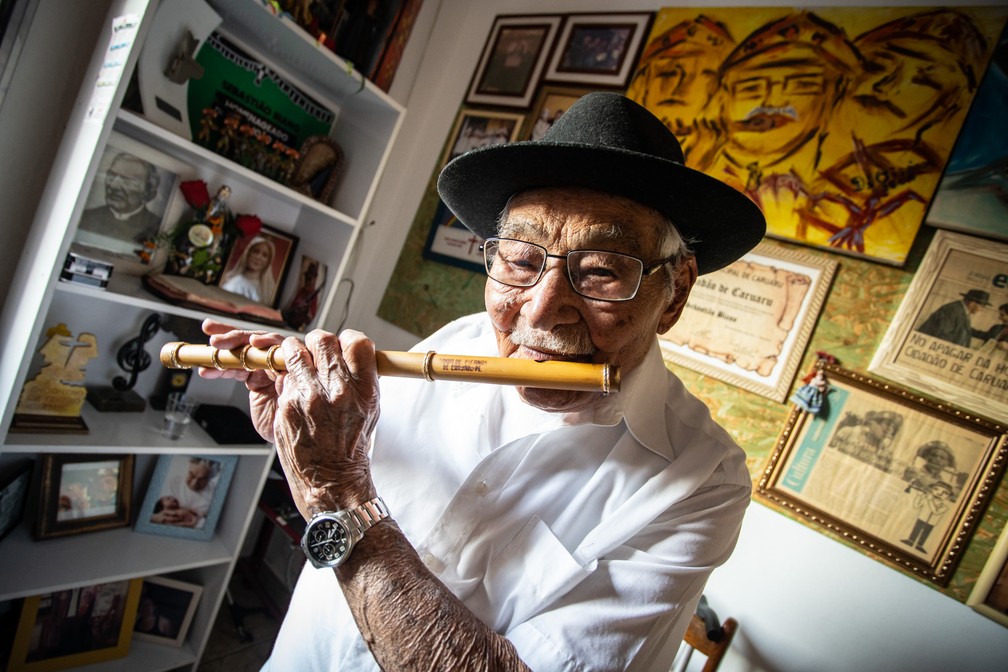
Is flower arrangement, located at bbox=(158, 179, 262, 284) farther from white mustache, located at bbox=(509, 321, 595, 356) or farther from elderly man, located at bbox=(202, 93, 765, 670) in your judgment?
white mustache, located at bbox=(509, 321, 595, 356)

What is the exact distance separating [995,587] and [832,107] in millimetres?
1499

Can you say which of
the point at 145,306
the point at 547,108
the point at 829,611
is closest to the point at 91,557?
the point at 145,306

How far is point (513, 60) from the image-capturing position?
8.12 ft

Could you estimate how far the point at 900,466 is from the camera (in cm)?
143

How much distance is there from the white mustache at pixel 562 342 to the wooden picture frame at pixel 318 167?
1513 mm

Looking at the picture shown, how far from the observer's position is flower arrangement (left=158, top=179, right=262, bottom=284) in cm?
188

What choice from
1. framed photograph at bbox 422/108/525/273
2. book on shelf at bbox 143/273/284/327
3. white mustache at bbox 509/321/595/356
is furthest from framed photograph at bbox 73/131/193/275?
white mustache at bbox 509/321/595/356

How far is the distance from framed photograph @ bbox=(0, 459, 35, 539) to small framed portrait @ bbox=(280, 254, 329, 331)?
1.02 metres

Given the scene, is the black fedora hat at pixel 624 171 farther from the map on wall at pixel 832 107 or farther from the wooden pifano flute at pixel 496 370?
the map on wall at pixel 832 107

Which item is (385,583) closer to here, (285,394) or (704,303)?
(285,394)

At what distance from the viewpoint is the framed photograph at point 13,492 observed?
5.40ft

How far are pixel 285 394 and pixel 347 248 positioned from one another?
1265mm

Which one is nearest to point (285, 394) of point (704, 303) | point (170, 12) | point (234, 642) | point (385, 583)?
point (385, 583)

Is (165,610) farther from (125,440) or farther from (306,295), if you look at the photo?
(306,295)
